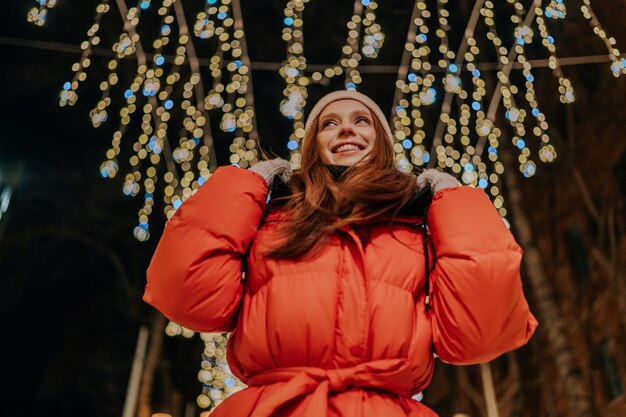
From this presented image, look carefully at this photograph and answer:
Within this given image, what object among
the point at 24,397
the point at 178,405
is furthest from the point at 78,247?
the point at 178,405

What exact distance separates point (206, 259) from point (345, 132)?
1.99ft

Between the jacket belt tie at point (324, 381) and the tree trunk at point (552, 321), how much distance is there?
3565 mm

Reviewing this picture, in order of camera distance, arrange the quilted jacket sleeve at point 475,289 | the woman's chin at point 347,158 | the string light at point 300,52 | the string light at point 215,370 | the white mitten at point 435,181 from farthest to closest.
A: the string light at point 215,370 → the string light at point 300,52 → the woman's chin at point 347,158 → the white mitten at point 435,181 → the quilted jacket sleeve at point 475,289

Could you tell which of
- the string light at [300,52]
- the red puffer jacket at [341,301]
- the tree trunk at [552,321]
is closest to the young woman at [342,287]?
the red puffer jacket at [341,301]

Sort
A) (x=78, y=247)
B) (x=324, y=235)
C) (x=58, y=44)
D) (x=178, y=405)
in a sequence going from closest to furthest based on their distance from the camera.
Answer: (x=324, y=235), (x=58, y=44), (x=78, y=247), (x=178, y=405)

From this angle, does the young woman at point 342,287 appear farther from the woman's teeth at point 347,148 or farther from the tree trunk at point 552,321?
the tree trunk at point 552,321

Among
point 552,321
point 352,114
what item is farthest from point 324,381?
point 552,321

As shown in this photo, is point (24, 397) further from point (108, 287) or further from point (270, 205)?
point (270, 205)

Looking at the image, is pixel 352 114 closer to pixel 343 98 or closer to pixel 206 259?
pixel 343 98

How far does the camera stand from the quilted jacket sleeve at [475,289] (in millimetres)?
1240

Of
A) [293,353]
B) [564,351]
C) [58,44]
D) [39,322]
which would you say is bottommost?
[564,351]

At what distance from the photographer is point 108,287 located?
615 centimetres

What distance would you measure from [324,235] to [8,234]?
4147mm

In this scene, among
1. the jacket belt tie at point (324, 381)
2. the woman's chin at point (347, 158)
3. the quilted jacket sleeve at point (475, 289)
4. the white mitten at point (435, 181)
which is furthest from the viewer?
the woman's chin at point (347, 158)
